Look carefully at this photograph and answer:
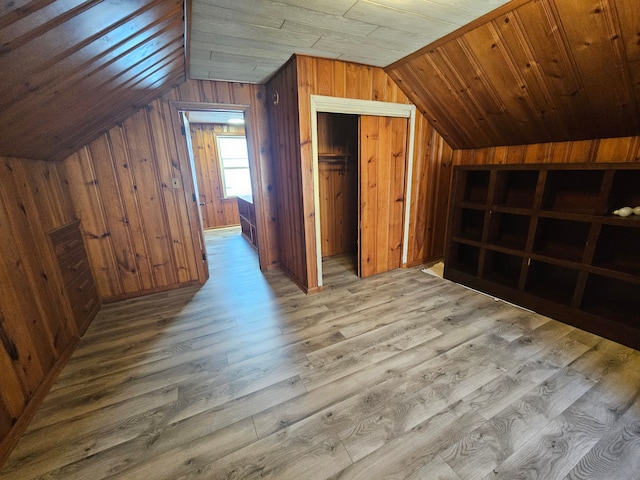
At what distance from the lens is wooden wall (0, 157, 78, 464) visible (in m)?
1.38

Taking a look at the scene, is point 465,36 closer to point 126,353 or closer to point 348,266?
point 348,266

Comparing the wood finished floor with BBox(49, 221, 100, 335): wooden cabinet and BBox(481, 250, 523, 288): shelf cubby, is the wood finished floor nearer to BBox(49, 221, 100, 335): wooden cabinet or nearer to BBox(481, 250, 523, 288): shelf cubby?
BBox(49, 221, 100, 335): wooden cabinet

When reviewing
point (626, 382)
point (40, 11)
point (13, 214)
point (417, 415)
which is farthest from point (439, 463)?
point (13, 214)

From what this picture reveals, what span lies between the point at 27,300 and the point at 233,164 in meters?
5.13

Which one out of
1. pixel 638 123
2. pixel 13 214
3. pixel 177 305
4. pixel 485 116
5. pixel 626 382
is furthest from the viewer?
pixel 177 305

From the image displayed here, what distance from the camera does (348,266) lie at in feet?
11.6

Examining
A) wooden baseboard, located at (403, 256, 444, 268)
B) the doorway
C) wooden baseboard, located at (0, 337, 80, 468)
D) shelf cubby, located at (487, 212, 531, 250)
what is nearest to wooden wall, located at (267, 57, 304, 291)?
wooden baseboard, located at (403, 256, 444, 268)

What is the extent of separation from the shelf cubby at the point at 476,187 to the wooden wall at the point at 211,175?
16.3ft

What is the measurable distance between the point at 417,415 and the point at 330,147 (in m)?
3.27

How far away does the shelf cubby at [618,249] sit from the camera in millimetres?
1903

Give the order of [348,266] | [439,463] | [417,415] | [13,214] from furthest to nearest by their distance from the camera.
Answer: [348,266] < [13,214] < [417,415] < [439,463]

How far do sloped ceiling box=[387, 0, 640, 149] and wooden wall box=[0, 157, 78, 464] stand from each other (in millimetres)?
3257

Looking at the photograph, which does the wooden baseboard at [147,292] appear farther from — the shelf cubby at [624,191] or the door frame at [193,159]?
the shelf cubby at [624,191]

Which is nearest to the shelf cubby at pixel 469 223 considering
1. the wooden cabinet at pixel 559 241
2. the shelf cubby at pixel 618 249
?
the wooden cabinet at pixel 559 241
